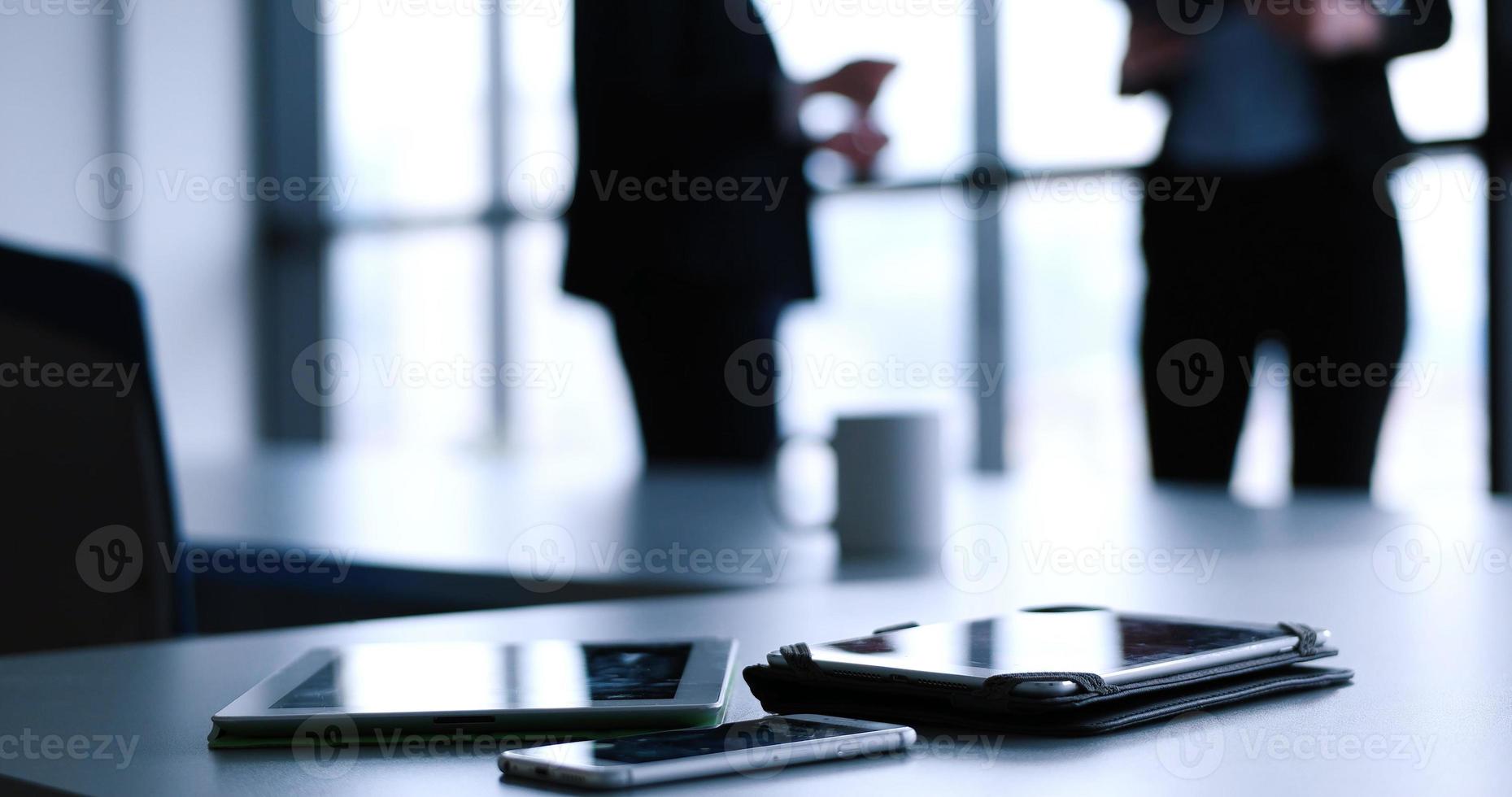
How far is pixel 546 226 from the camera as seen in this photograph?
16.5 ft

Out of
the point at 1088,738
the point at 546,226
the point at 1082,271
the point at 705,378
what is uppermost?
the point at 546,226

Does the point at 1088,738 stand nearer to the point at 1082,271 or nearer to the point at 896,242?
the point at 1082,271

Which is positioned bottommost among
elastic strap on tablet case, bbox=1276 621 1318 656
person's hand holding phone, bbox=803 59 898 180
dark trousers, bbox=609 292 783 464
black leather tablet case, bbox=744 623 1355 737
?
black leather tablet case, bbox=744 623 1355 737

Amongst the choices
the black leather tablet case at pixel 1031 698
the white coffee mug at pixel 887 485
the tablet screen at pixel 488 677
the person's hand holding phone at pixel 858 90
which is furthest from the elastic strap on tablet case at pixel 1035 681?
the person's hand holding phone at pixel 858 90

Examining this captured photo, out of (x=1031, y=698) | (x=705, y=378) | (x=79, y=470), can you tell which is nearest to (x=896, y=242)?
(x=705, y=378)

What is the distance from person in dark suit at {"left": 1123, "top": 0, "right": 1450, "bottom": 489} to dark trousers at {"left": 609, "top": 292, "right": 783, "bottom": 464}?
1129 mm

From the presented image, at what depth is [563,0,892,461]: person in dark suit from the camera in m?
2.52

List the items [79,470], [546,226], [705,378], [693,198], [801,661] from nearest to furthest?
[801,661]
[79,470]
[693,198]
[705,378]
[546,226]

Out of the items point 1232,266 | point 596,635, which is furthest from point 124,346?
point 1232,266

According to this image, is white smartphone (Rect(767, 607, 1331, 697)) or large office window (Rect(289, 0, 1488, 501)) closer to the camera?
white smartphone (Rect(767, 607, 1331, 697))

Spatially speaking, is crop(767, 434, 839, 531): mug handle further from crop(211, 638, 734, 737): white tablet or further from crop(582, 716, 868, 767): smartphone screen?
crop(582, 716, 868, 767): smartphone screen

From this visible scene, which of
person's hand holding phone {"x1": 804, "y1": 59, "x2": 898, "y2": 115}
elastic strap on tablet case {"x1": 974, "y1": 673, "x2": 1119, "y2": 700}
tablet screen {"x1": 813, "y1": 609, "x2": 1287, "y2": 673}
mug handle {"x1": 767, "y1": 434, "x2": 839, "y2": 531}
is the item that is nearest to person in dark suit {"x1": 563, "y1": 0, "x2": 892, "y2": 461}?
person's hand holding phone {"x1": 804, "y1": 59, "x2": 898, "y2": 115}

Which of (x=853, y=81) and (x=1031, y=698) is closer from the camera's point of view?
(x=1031, y=698)

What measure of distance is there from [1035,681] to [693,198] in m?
2.50
